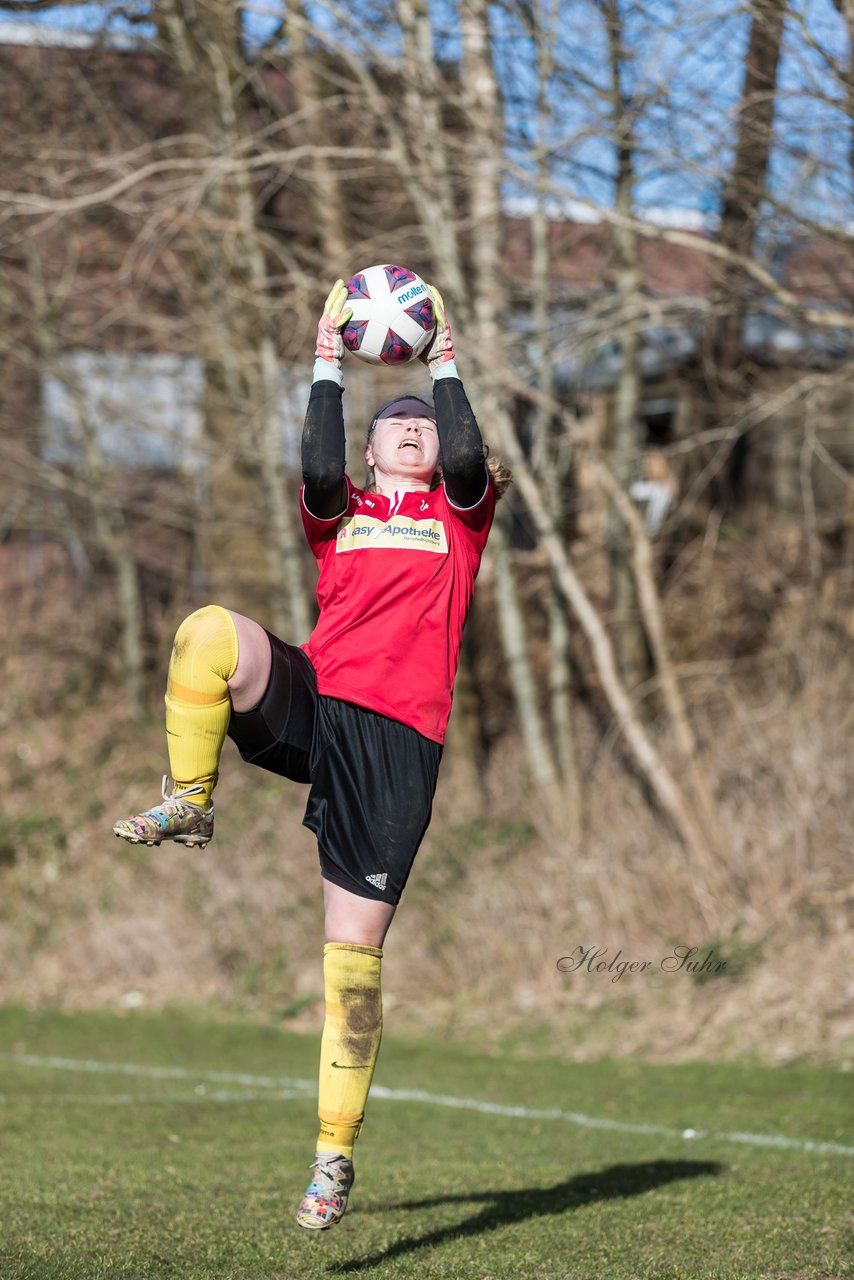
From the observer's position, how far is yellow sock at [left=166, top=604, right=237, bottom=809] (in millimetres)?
3895

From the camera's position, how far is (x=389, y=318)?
421cm

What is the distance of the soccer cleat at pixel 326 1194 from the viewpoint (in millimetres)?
3705

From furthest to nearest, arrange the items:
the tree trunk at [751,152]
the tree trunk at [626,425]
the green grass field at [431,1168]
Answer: the tree trunk at [626,425] → the tree trunk at [751,152] → the green grass field at [431,1168]

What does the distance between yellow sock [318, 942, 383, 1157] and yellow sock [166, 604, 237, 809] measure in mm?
608

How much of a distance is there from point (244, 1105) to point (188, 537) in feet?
39.1

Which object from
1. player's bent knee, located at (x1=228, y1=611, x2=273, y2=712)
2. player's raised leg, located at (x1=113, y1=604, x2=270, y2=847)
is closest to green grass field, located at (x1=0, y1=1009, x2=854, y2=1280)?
player's raised leg, located at (x1=113, y1=604, x2=270, y2=847)

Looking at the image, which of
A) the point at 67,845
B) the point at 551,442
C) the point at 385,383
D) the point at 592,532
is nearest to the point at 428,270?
the point at 385,383

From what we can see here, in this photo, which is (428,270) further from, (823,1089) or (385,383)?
(823,1089)

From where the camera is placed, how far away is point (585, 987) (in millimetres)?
10195

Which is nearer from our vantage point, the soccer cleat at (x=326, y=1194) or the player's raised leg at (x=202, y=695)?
the soccer cleat at (x=326, y=1194)

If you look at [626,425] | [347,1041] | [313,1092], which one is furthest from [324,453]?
[626,425]

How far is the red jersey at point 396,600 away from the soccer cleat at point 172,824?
19.4 inches

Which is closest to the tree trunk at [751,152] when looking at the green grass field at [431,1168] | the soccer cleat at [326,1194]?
the green grass field at [431,1168]

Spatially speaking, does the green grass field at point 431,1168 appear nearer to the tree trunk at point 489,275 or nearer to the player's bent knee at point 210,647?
Answer: the player's bent knee at point 210,647
